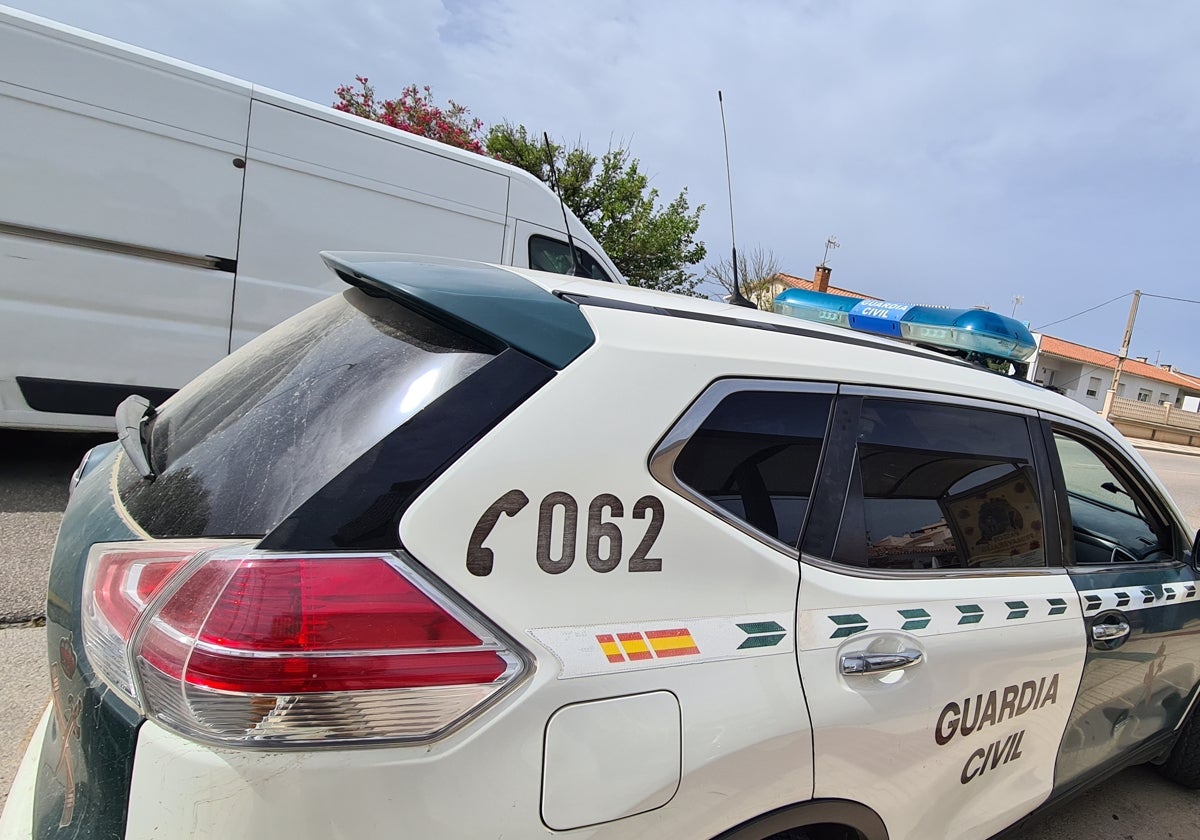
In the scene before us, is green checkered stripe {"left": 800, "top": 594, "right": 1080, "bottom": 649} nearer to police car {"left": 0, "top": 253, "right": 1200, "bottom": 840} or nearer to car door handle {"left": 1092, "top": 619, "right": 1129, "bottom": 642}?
police car {"left": 0, "top": 253, "right": 1200, "bottom": 840}

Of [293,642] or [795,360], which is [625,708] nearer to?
[293,642]

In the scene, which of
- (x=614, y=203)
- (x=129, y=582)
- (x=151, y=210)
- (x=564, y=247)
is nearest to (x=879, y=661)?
(x=129, y=582)

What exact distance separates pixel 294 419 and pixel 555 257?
5.50m

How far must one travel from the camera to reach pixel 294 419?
4.03ft

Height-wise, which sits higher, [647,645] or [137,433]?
[137,433]

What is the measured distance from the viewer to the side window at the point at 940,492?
1.57 metres

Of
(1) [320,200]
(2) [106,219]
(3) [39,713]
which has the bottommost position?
(3) [39,713]

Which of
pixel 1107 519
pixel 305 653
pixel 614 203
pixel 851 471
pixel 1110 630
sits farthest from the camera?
pixel 614 203

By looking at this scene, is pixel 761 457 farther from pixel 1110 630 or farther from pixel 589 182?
pixel 589 182

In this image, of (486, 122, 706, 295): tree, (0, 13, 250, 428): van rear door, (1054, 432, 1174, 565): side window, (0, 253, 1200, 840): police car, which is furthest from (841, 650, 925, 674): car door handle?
(486, 122, 706, 295): tree

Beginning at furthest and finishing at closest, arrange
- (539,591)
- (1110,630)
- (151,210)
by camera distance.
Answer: (151,210)
(1110,630)
(539,591)

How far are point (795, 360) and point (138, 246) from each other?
4.95 meters

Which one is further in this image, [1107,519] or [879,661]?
[1107,519]

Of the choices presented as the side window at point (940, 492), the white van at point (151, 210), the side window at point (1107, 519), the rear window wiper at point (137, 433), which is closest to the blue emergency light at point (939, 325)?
the side window at point (1107, 519)
